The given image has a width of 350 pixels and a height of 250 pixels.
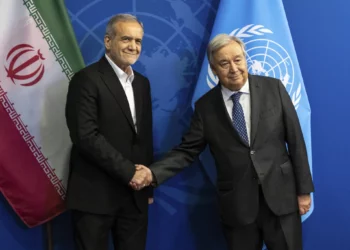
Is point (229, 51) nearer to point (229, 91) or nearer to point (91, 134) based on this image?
point (229, 91)

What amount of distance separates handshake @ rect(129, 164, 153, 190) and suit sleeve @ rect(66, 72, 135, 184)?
4 cm

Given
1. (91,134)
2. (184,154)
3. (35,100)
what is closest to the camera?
(91,134)

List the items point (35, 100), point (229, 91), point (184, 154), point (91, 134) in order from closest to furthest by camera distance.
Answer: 1. point (91, 134)
2. point (229, 91)
3. point (184, 154)
4. point (35, 100)

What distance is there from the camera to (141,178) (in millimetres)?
1828

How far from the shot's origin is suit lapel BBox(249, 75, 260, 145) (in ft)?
5.77

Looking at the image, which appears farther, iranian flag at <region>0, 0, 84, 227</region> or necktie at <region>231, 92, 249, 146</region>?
iranian flag at <region>0, 0, 84, 227</region>

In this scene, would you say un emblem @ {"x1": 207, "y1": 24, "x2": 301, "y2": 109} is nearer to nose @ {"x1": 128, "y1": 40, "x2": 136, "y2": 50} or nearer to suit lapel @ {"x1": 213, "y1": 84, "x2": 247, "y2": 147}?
suit lapel @ {"x1": 213, "y1": 84, "x2": 247, "y2": 147}

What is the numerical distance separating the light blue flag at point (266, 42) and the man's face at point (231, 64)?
1.22 ft

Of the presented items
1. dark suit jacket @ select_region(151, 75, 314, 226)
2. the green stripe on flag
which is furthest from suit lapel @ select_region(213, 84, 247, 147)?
the green stripe on flag

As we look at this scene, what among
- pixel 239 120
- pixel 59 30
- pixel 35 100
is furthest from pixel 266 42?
pixel 35 100

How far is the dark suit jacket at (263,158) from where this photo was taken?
5.80 ft

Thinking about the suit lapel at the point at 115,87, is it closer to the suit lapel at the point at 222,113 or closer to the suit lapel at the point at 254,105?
the suit lapel at the point at 222,113

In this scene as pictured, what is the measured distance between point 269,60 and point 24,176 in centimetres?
148

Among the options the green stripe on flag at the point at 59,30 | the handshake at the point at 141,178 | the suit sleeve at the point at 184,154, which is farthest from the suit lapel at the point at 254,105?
the green stripe on flag at the point at 59,30
